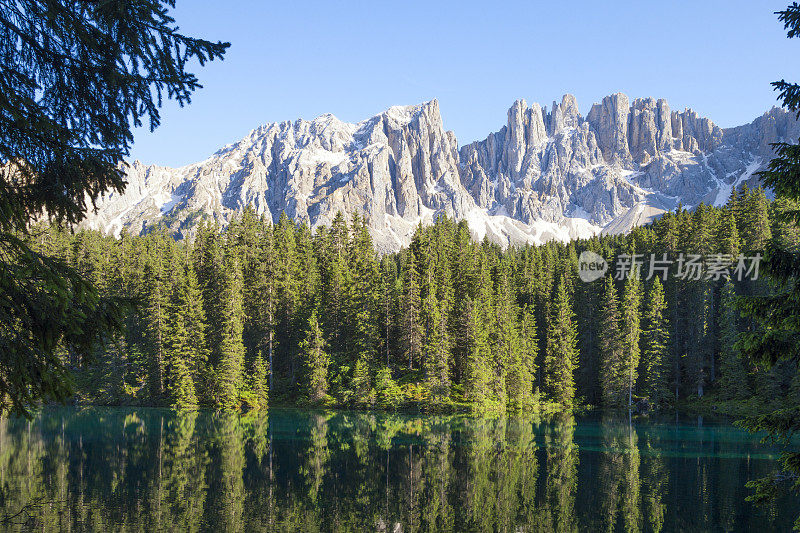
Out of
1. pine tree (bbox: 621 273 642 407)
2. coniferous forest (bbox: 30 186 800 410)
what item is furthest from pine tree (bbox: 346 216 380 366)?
pine tree (bbox: 621 273 642 407)

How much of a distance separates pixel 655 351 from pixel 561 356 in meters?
10.2

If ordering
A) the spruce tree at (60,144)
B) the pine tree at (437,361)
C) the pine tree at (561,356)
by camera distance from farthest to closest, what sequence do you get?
the pine tree at (561,356)
the pine tree at (437,361)
the spruce tree at (60,144)

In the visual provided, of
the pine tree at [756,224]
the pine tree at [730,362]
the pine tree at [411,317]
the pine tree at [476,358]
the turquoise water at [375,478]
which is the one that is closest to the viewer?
the turquoise water at [375,478]

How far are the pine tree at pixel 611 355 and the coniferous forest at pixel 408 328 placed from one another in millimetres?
151

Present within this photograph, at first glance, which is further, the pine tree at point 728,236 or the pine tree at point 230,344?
the pine tree at point 728,236

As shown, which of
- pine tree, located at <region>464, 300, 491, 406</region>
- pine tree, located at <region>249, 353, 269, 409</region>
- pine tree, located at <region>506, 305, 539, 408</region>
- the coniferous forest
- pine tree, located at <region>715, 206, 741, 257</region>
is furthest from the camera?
pine tree, located at <region>715, 206, 741, 257</region>

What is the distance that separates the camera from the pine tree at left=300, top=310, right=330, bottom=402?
6153 centimetres

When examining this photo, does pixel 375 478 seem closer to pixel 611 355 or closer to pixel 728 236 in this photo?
pixel 611 355

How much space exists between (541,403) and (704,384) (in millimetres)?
19196

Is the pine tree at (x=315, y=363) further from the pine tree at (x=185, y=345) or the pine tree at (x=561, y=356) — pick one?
the pine tree at (x=561, y=356)

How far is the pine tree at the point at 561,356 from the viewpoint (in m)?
68.1

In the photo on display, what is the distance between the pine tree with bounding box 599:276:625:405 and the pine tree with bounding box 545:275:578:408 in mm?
3523
